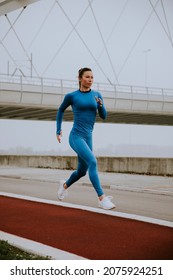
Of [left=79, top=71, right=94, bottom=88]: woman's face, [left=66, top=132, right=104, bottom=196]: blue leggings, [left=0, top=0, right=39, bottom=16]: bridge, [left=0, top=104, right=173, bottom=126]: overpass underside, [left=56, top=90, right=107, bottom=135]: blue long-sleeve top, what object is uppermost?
[left=0, top=104, right=173, bottom=126]: overpass underside

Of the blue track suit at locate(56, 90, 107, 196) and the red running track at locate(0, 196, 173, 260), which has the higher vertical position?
the blue track suit at locate(56, 90, 107, 196)

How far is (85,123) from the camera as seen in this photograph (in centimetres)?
718

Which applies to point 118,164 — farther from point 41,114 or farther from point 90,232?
point 41,114

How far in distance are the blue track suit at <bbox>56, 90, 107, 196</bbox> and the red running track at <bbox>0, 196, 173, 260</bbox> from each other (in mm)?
741

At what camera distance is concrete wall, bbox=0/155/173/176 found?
1908cm

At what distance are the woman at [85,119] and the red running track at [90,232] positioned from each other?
0.63 m

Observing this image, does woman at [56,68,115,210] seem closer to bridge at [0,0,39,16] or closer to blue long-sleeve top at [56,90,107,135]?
blue long-sleeve top at [56,90,107,135]

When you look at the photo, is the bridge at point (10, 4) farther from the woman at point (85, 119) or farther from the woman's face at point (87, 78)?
the woman's face at point (87, 78)

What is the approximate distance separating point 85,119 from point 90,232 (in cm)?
204

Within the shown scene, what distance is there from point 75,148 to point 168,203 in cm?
270

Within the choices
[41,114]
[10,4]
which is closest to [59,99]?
[41,114]

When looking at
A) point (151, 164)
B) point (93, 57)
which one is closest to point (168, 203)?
point (151, 164)

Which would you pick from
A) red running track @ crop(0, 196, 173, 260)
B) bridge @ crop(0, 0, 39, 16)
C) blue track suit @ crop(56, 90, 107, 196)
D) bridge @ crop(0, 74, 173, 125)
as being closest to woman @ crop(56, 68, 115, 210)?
blue track suit @ crop(56, 90, 107, 196)
